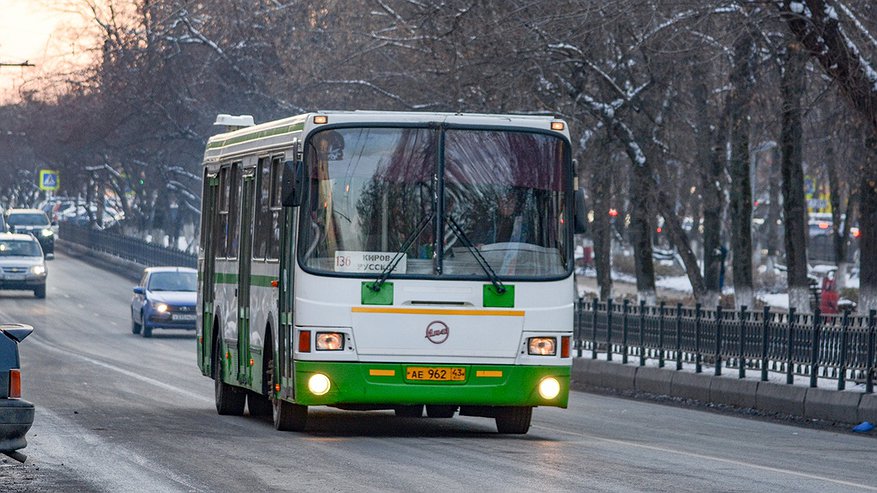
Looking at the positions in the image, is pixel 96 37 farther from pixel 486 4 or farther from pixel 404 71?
pixel 486 4

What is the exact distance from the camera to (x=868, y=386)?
20203mm

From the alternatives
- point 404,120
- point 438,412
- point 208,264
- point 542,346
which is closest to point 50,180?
point 208,264

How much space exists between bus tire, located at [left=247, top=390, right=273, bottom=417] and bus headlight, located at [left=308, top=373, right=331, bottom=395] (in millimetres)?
3695

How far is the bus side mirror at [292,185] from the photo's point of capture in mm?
14930

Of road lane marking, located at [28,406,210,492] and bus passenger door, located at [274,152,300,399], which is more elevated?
bus passenger door, located at [274,152,300,399]

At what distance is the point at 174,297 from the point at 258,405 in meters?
22.9

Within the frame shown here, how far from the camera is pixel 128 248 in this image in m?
69.3

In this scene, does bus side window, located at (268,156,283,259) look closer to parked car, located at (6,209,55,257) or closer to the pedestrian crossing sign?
parked car, located at (6,209,55,257)

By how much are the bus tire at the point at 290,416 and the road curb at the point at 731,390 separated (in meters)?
7.00

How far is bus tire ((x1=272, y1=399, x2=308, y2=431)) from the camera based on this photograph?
1598 centimetres

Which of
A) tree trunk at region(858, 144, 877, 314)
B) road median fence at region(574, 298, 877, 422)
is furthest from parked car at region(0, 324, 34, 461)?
tree trunk at region(858, 144, 877, 314)

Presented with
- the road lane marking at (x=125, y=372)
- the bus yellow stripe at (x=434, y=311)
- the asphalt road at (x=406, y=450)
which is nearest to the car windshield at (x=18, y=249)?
the road lane marking at (x=125, y=372)

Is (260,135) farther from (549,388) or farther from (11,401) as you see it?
(11,401)

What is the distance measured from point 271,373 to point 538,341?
248 cm
